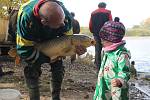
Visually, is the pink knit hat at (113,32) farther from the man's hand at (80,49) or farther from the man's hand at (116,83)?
the man's hand at (116,83)

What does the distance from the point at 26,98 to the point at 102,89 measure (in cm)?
279

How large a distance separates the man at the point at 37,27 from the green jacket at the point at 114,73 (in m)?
0.36

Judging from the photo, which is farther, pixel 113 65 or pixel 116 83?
pixel 113 65

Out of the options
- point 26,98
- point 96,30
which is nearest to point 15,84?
point 26,98

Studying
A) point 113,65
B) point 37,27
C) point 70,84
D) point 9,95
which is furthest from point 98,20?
point 113,65

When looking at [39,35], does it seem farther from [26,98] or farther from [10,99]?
[26,98]

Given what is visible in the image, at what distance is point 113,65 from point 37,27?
106cm

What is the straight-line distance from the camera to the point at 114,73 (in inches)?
232

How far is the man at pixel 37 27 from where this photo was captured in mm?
5695

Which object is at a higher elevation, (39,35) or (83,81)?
(39,35)

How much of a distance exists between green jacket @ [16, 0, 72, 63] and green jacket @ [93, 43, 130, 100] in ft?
2.39

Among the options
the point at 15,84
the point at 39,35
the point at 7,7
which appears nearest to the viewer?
the point at 39,35

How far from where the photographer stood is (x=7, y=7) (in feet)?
55.8

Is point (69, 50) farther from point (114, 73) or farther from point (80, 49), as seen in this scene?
point (114, 73)
